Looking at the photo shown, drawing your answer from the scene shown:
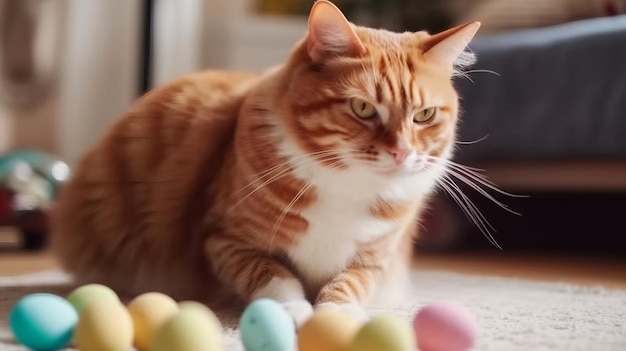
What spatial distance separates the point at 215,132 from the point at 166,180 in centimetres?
14

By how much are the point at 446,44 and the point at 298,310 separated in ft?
1.80

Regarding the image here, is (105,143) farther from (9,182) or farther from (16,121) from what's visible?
(16,121)

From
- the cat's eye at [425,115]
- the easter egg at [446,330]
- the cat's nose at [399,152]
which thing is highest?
the cat's eye at [425,115]

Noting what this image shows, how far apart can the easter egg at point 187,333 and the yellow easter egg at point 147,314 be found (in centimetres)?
6

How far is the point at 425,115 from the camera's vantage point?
138 centimetres

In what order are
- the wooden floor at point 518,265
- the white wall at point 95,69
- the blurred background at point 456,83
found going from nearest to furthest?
the wooden floor at point 518,265, the blurred background at point 456,83, the white wall at point 95,69

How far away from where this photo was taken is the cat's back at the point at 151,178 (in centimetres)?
162

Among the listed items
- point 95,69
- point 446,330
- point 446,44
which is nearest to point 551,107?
point 446,44

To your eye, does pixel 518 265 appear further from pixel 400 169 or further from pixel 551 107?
pixel 400 169

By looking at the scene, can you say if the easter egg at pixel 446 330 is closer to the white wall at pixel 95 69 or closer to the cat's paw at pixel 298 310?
the cat's paw at pixel 298 310

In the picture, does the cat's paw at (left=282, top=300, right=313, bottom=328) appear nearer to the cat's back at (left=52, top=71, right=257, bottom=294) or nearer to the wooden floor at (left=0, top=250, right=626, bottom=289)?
the cat's back at (left=52, top=71, right=257, bottom=294)

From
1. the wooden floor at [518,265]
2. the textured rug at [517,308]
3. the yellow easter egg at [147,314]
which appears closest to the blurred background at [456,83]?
the wooden floor at [518,265]

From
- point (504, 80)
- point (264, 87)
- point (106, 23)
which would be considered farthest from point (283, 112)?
point (106, 23)

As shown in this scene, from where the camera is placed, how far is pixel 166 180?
1640mm
